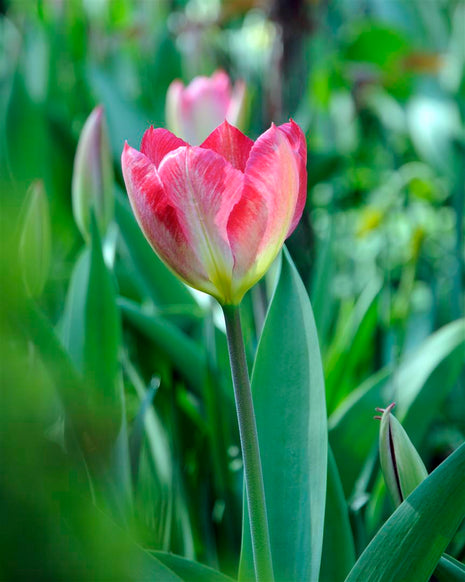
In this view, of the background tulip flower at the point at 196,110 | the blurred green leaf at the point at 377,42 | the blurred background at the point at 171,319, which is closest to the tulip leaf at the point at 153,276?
the blurred background at the point at 171,319

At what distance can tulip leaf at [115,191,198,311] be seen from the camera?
0.89 metres

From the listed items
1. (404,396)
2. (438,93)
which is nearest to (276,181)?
(404,396)

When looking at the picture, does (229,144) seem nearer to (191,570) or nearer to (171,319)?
(191,570)

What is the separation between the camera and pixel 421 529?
1.14 ft

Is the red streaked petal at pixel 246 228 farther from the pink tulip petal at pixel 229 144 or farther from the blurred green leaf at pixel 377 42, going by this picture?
the blurred green leaf at pixel 377 42

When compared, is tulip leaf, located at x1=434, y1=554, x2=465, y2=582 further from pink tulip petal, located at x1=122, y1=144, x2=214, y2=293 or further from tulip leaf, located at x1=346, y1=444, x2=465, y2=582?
pink tulip petal, located at x1=122, y1=144, x2=214, y2=293

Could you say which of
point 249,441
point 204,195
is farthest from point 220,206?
point 249,441

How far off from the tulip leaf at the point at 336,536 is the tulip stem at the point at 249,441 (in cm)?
15

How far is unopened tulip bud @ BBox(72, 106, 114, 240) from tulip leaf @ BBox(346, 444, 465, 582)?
412 mm

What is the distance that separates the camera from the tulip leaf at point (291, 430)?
411 millimetres

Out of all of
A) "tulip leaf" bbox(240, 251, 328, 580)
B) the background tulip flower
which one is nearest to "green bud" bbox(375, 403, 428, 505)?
"tulip leaf" bbox(240, 251, 328, 580)

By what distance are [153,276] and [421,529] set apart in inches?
23.6

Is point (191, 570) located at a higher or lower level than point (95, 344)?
lower

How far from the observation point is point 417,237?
0.85 metres
